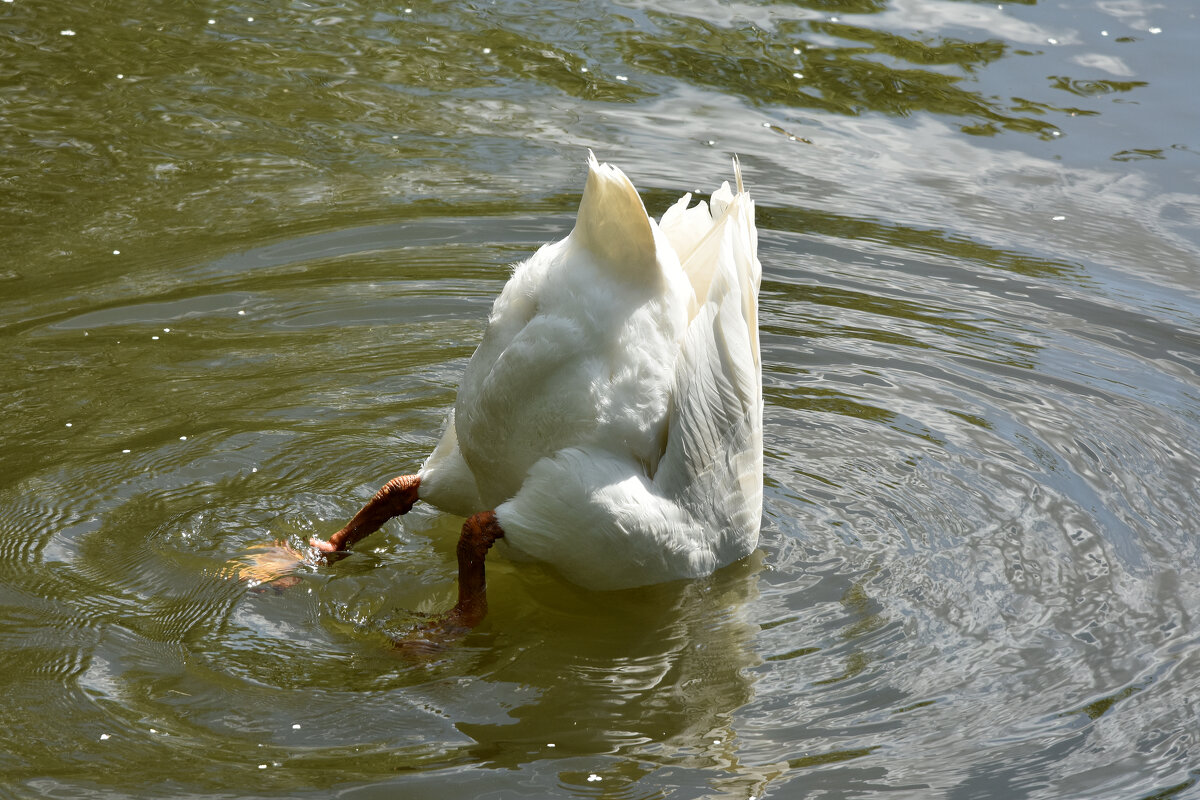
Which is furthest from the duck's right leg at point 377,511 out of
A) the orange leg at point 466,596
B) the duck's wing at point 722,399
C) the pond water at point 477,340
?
the duck's wing at point 722,399

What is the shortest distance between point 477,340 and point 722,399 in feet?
7.05

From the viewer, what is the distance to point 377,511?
4.57 m

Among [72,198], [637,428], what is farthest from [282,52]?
[637,428]

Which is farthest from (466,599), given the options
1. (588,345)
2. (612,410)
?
(588,345)

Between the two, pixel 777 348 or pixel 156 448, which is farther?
pixel 777 348

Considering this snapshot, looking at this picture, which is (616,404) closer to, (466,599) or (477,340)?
(466,599)

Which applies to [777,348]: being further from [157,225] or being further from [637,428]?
[157,225]

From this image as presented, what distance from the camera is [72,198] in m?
6.84

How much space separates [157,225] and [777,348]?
3.33 metres

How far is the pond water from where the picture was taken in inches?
143

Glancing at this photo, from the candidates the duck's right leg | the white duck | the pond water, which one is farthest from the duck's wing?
the duck's right leg

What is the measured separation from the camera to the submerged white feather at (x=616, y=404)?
3.82m

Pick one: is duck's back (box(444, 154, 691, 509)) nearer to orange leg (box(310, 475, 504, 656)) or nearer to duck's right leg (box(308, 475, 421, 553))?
orange leg (box(310, 475, 504, 656))

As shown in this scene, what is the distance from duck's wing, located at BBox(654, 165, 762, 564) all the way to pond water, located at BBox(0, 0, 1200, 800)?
35 cm
